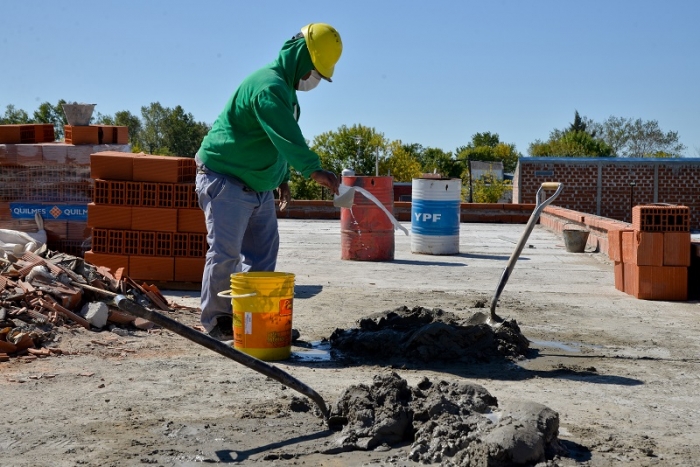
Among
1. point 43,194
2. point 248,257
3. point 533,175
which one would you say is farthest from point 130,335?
point 533,175

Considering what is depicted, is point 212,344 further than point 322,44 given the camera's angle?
No

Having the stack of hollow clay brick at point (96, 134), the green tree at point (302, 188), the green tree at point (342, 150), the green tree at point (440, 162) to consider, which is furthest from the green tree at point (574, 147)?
the stack of hollow clay brick at point (96, 134)

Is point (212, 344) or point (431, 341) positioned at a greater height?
point (212, 344)

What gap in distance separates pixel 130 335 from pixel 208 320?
61 centimetres

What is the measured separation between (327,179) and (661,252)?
4.71 metres

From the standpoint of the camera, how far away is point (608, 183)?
31.5 m

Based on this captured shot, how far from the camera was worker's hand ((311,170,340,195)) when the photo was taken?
5.28 m

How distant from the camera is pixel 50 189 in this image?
389 inches

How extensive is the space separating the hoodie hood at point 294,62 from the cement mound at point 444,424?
8.11 feet

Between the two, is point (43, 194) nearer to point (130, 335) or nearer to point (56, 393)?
point (130, 335)

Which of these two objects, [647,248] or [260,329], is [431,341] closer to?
[260,329]

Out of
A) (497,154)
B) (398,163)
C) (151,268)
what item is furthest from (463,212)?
(497,154)

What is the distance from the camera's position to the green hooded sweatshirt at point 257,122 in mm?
5500

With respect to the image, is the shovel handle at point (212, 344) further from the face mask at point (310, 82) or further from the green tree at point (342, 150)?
the green tree at point (342, 150)
